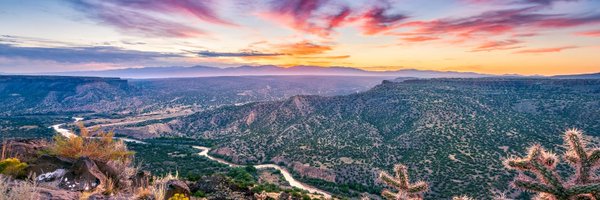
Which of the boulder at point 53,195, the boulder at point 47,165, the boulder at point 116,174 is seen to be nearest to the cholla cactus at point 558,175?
the boulder at point 53,195

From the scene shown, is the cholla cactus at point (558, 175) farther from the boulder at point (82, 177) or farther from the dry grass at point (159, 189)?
the boulder at point (82, 177)

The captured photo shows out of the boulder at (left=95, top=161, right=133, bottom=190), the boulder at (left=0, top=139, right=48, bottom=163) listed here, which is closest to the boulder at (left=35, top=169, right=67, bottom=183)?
the boulder at (left=95, top=161, right=133, bottom=190)

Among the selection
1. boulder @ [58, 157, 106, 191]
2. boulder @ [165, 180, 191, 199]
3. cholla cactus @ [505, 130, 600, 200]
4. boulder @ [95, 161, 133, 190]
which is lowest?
boulder @ [165, 180, 191, 199]

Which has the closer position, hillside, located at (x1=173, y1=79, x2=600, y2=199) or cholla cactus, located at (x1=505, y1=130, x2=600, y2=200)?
cholla cactus, located at (x1=505, y1=130, x2=600, y2=200)

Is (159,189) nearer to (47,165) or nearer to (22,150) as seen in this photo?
(47,165)

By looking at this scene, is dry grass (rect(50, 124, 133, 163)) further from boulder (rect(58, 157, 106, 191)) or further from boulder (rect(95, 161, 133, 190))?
boulder (rect(58, 157, 106, 191))

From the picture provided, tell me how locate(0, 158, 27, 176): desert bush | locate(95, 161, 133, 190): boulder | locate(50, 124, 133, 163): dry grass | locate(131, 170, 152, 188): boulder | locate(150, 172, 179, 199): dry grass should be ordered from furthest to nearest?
locate(50, 124, 133, 163): dry grass < locate(131, 170, 152, 188): boulder < locate(95, 161, 133, 190): boulder < locate(0, 158, 27, 176): desert bush < locate(150, 172, 179, 199): dry grass

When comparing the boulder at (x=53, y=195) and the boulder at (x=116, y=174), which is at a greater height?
the boulder at (x=53, y=195)

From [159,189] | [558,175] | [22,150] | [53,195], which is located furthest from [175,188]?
[558,175]
